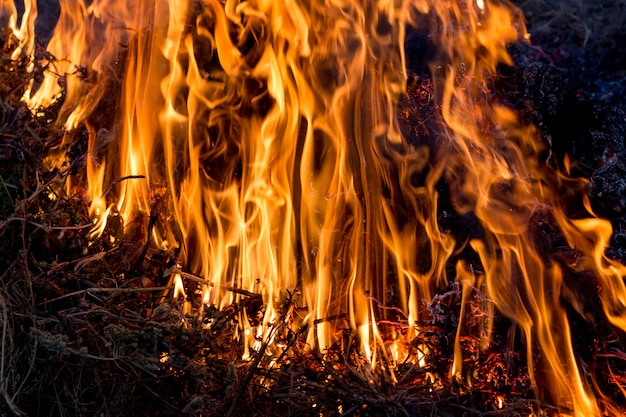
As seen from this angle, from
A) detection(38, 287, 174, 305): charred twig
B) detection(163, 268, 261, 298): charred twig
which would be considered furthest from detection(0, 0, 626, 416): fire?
detection(38, 287, 174, 305): charred twig

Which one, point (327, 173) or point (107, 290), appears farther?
point (327, 173)

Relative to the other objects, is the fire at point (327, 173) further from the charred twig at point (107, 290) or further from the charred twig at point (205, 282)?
the charred twig at point (107, 290)

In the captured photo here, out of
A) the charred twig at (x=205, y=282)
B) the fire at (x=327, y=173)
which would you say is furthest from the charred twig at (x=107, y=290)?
the fire at (x=327, y=173)

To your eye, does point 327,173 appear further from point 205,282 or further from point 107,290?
point 107,290

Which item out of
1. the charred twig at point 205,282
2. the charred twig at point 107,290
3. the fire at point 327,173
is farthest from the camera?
the fire at point 327,173

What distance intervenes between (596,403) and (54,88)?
336cm

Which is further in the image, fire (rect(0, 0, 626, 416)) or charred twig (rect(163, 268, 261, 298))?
fire (rect(0, 0, 626, 416))

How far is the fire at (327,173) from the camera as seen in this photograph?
2.89 meters

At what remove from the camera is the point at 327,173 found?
10.2 feet

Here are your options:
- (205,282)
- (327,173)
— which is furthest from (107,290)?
(327,173)

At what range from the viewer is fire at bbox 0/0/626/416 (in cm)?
289

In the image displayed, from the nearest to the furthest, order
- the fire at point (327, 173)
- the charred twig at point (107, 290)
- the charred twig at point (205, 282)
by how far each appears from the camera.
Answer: the charred twig at point (107, 290), the charred twig at point (205, 282), the fire at point (327, 173)

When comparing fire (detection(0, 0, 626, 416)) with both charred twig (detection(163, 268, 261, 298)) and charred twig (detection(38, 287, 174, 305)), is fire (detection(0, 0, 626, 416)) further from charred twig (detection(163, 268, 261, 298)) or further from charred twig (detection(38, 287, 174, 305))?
charred twig (detection(38, 287, 174, 305))

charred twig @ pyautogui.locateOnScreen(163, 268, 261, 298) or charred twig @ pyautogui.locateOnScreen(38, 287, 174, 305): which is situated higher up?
charred twig @ pyautogui.locateOnScreen(163, 268, 261, 298)
